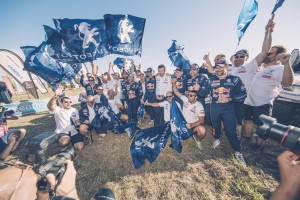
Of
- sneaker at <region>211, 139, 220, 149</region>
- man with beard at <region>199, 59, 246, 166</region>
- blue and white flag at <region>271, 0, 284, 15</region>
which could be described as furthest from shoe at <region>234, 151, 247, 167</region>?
blue and white flag at <region>271, 0, 284, 15</region>

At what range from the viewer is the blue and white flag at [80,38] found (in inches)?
194

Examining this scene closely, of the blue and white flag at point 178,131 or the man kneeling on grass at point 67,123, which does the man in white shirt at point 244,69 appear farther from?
the man kneeling on grass at point 67,123

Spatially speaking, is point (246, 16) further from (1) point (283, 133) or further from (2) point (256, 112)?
(1) point (283, 133)

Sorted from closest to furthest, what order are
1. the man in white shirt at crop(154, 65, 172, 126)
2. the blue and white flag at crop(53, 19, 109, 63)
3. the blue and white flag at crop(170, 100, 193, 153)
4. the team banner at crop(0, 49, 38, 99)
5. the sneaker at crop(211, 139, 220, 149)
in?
the blue and white flag at crop(170, 100, 193, 153)
the sneaker at crop(211, 139, 220, 149)
the blue and white flag at crop(53, 19, 109, 63)
the man in white shirt at crop(154, 65, 172, 126)
the team banner at crop(0, 49, 38, 99)

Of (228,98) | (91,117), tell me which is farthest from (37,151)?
(228,98)

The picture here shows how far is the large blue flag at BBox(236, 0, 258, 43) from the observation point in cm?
438

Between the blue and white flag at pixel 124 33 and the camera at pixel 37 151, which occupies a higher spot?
the blue and white flag at pixel 124 33

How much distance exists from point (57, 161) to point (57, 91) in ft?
8.44

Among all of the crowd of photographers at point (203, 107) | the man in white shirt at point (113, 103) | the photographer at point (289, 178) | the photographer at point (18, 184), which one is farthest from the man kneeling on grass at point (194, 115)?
the photographer at point (18, 184)

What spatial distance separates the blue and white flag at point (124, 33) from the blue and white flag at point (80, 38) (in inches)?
11.2

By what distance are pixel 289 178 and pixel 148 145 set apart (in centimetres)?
341

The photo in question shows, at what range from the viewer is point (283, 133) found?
1247 mm

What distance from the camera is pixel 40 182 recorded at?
7.53 feet

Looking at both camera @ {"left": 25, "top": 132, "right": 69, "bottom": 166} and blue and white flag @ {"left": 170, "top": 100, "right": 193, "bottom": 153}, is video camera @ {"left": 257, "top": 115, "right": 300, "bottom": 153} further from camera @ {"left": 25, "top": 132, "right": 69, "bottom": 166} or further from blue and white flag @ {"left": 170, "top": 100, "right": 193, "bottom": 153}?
camera @ {"left": 25, "top": 132, "right": 69, "bottom": 166}
